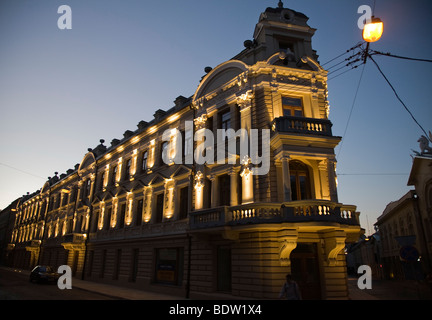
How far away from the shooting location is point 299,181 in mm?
14820

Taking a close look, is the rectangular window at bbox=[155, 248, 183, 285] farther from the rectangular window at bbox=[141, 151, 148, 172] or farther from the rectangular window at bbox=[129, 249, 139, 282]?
the rectangular window at bbox=[141, 151, 148, 172]

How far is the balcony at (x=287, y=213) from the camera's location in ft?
40.8

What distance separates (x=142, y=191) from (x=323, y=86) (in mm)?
15546

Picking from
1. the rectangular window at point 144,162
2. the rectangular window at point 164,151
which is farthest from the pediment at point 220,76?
the rectangular window at point 144,162

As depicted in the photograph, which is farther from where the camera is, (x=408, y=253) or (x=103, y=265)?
(x=103, y=265)

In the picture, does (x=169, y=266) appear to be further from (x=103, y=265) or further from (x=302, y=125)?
(x=302, y=125)

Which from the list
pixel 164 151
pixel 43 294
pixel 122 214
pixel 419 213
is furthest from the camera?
pixel 419 213

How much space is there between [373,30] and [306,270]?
10.7 meters

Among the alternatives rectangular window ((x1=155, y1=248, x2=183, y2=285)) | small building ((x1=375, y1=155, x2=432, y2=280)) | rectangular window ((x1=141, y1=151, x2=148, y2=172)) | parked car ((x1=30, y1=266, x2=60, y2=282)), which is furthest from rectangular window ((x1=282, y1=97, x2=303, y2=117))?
parked car ((x1=30, y1=266, x2=60, y2=282))

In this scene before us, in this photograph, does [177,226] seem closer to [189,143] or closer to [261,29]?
[189,143]

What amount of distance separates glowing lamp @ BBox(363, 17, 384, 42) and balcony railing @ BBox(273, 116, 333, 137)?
5.86 meters

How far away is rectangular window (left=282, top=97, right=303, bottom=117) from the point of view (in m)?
15.9

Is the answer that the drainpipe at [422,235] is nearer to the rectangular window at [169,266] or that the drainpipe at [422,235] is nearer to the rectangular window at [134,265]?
the rectangular window at [169,266]

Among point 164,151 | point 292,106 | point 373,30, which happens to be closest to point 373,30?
point 373,30
